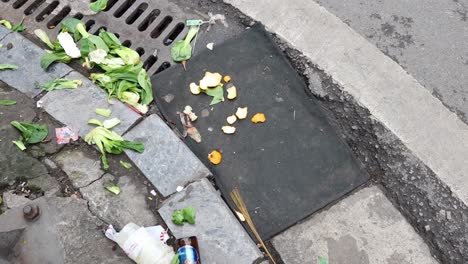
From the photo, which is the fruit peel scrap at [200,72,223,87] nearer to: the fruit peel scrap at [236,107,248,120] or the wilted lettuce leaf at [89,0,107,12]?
the fruit peel scrap at [236,107,248,120]

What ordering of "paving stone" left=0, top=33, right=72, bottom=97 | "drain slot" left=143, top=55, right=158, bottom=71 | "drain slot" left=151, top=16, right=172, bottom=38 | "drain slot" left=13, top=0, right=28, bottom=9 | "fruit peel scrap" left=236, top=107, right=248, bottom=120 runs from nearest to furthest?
"fruit peel scrap" left=236, top=107, right=248, bottom=120 → "paving stone" left=0, top=33, right=72, bottom=97 → "drain slot" left=143, top=55, right=158, bottom=71 → "drain slot" left=151, top=16, right=172, bottom=38 → "drain slot" left=13, top=0, right=28, bottom=9

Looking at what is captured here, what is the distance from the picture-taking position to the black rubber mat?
2680 mm

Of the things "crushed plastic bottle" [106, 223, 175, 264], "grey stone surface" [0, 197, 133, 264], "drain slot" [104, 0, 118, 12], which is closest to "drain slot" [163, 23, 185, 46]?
"drain slot" [104, 0, 118, 12]

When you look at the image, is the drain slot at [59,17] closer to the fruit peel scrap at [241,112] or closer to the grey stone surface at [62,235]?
the grey stone surface at [62,235]

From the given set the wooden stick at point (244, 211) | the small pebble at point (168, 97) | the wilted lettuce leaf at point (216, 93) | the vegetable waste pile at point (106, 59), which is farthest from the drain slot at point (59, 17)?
the wooden stick at point (244, 211)

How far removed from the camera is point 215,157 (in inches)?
110

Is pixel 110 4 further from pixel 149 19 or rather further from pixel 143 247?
pixel 143 247

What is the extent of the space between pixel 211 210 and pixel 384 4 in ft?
6.18

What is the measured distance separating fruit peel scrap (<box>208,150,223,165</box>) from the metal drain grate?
28.5 inches

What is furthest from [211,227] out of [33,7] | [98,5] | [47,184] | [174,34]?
[33,7]

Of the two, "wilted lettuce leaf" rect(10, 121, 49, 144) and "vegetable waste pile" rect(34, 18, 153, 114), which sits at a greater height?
"vegetable waste pile" rect(34, 18, 153, 114)

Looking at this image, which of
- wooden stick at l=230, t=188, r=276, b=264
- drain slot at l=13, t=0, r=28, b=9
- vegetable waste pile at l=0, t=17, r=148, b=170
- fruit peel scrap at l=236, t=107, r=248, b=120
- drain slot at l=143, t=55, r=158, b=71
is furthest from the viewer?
drain slot at l=13, t=0, r=28, b=9

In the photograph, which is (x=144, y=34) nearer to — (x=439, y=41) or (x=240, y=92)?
(x=240, y=92)

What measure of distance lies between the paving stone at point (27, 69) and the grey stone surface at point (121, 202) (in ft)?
2.60
